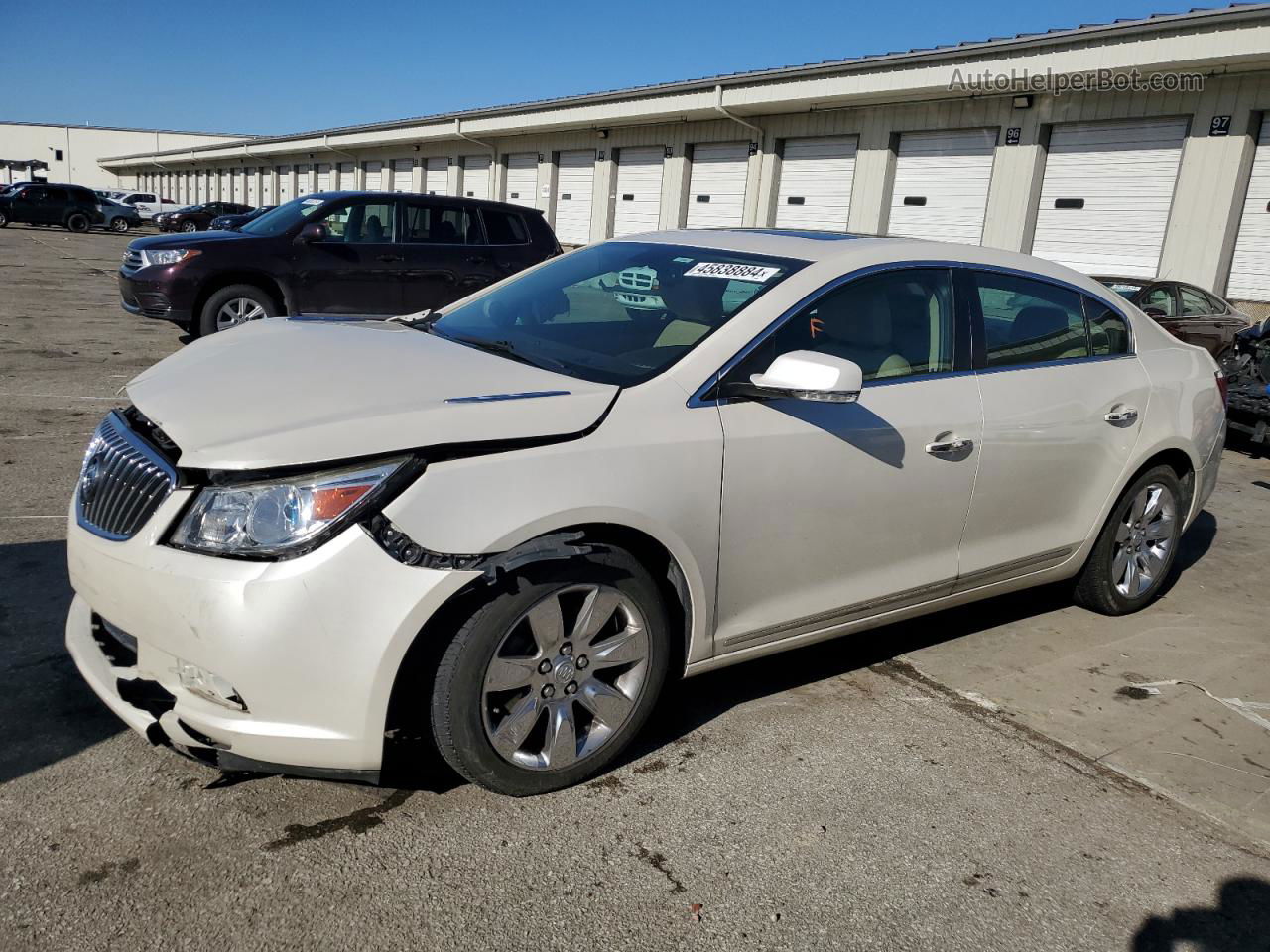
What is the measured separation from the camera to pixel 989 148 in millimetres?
17703

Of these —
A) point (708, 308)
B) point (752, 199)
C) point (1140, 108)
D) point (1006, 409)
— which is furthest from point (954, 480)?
point (752, 199)

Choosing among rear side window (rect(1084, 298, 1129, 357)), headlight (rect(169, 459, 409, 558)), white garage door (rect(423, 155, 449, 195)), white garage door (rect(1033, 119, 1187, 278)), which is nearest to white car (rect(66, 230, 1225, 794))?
headlight (rect(169, 459, 409, 558))

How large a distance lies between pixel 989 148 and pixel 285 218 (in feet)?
41.6

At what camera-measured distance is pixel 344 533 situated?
2.41 meters

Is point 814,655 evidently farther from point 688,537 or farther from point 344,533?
point 344,533

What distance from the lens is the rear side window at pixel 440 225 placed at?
36.0 ft

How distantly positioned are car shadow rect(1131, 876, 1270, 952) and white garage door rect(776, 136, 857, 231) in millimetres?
18820

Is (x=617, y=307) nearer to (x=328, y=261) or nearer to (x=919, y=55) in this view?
(x=328, y=261)

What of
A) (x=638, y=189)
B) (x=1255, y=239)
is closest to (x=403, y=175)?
(x=638, y=189)

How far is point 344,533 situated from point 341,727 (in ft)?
1.62

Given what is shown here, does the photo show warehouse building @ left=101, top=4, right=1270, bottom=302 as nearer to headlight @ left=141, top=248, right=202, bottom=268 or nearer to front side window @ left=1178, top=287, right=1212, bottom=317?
front side window @ left=1178, top=287, right=1212, bottom=317

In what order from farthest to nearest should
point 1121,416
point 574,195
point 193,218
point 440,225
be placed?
1. point 193,218
2. point 574,195
3. point 440,225
4. point 1121,416

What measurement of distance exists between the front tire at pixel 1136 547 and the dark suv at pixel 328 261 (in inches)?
312

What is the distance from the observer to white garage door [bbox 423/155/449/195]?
3484 cm
